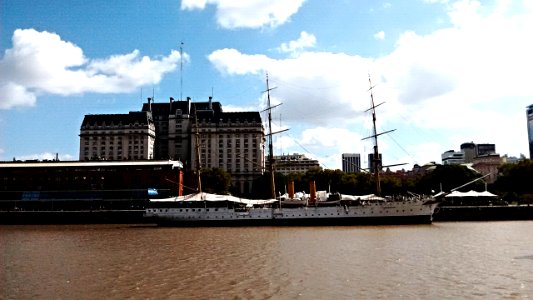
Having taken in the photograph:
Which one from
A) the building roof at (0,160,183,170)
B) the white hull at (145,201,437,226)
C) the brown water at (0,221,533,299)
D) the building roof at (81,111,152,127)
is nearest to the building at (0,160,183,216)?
the building roof at (0,160,183,170)

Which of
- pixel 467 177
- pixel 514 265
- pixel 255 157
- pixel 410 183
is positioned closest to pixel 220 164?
pixel 255 157

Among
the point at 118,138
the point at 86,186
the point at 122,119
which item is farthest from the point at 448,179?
the point at 122,119

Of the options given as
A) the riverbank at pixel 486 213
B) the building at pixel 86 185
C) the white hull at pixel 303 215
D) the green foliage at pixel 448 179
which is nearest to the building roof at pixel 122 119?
the building at pixel 86 185

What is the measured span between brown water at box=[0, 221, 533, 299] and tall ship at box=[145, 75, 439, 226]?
34861 mm

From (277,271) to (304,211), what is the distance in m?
54.1

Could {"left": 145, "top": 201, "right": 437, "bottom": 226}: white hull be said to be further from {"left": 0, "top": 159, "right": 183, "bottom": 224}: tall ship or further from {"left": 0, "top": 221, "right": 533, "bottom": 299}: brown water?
{"left": 0, "top": 221, "right": 533, "bottom": 299}: brown water

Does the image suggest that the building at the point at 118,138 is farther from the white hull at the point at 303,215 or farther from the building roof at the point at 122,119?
the white hull at the point at 303,215

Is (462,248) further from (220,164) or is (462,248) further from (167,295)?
(220,164)

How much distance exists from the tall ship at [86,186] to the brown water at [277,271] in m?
70.5

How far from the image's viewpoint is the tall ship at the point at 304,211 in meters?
79.6

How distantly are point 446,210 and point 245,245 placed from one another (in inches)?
2399

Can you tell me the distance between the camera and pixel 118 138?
196 m

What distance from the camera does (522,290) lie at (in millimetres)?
22266

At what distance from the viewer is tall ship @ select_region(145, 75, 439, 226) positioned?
261ft
